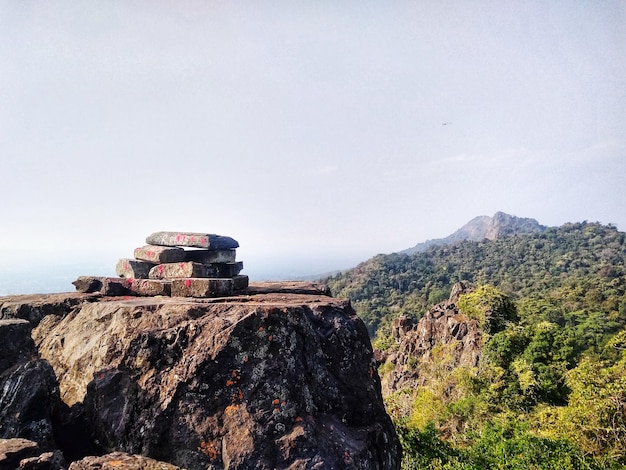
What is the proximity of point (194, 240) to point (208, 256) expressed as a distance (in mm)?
446

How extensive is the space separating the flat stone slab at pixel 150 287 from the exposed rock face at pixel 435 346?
3056 centimetres

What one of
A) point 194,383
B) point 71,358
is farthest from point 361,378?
point 71,358

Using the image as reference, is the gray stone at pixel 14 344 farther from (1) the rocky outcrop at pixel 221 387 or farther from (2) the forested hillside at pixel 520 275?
(2) the forested hillside at pixel 520 275

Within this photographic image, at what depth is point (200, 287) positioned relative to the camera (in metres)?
7.72

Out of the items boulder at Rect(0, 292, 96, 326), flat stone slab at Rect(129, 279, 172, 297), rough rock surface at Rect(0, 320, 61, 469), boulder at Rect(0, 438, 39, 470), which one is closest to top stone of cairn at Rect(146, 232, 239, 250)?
flat stone slab at Rect(129, 279, 172, 297)

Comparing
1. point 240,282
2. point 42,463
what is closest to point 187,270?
point 240,282

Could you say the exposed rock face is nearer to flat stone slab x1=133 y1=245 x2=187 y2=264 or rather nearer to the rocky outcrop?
the rocky outcrop

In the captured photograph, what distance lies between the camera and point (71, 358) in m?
6.71

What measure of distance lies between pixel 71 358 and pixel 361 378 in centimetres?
465

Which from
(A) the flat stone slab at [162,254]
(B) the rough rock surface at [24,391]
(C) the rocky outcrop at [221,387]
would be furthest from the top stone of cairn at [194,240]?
(B) the rough rock surface at [24,391]

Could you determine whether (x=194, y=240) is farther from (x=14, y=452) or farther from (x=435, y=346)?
(x=435, y=346)

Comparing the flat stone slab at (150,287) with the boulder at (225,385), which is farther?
the flat stone slab at (150,287)

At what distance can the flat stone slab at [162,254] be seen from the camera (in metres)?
8.66

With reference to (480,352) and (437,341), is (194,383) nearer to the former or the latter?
(480,352)
